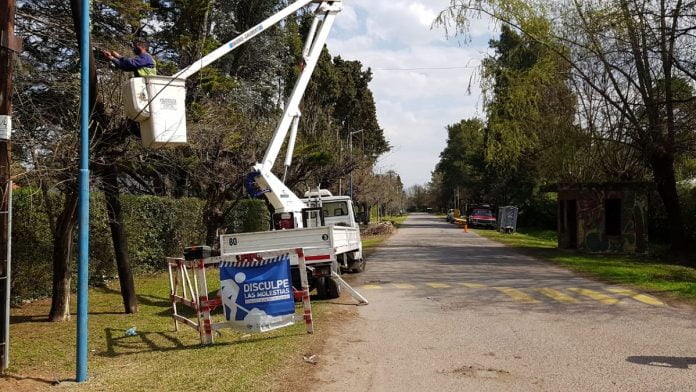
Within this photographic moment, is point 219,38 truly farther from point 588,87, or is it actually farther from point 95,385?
point 95,385

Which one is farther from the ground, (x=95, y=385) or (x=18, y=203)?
(x=18, y=203)

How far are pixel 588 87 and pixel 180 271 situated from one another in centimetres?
2049

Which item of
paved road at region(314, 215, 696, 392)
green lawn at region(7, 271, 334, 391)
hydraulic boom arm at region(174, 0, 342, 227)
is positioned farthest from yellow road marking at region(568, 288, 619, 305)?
hydraulic boom arm at region(174, 0, 342, 227)

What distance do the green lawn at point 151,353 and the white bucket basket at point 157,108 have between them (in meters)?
2.90

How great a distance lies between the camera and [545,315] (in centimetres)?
1095

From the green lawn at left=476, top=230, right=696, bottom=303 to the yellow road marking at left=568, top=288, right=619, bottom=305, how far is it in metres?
1.33

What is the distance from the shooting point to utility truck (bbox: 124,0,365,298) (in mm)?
8625

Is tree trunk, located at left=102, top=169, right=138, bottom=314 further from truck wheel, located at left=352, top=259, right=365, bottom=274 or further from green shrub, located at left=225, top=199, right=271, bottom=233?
green shrub, located at left=225, top=199, right=271, bottom=233

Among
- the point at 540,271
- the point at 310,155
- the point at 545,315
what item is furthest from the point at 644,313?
the point at 310,155

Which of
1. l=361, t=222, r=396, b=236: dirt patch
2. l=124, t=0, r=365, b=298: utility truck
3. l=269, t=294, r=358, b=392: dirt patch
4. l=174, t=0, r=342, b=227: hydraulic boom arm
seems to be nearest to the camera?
l=269, t=294, r=358, b=392: dirt patch

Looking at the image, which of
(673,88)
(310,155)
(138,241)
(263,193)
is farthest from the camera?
(310,155)

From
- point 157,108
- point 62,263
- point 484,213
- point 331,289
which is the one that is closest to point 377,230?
point 484,213

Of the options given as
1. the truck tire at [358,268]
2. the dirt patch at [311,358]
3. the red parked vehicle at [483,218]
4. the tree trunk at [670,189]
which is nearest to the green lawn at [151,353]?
the dirt patch at [311,358]

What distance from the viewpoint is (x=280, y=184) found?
50.5ft
